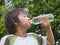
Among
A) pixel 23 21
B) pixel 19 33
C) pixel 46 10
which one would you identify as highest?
pixel 23 21

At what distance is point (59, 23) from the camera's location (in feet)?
30.6

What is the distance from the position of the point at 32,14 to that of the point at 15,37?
6.98 m

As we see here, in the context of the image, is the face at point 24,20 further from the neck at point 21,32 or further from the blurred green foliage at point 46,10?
the blurred green foliage at point 46,10

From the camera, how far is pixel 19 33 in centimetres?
261

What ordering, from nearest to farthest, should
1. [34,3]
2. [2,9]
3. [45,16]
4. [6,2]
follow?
[45,16], [34,3], [2,9], [6,2]

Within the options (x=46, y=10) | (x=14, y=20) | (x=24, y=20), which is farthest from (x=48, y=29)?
(x=46, y=10)

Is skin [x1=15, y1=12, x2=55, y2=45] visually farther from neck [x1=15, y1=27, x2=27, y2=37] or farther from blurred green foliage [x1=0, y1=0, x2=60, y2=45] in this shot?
blurred green foliage [x1=0, y1=0, x2=60, y2=45]

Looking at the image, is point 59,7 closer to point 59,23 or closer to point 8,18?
point 59,23

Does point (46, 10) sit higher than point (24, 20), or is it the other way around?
point (24, 20)

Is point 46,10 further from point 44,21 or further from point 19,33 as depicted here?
point 44,21

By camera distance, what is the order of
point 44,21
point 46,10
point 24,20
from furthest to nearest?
point 46,10 < point 24,20 < point 44,21

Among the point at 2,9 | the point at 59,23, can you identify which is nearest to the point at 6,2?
the point at 2,9

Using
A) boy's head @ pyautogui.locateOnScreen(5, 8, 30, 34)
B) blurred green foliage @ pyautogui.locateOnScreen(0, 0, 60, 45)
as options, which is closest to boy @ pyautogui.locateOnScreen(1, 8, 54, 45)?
boy's head @ pyautogui.locateOnScreen(5, 8, 30, 34)

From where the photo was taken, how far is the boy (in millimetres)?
2559
